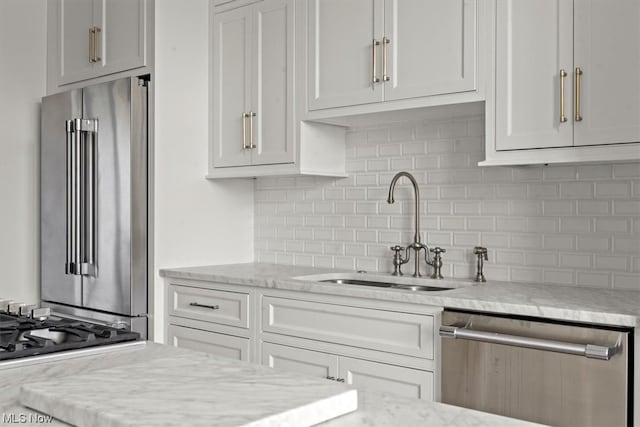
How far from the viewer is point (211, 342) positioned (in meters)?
3.17

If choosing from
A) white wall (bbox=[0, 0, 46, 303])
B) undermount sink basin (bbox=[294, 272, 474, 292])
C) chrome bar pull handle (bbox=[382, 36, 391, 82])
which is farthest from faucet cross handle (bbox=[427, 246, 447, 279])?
white wall (bbox=[0, 0, 46, 303])

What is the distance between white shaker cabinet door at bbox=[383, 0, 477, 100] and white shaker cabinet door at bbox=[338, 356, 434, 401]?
1.10 m

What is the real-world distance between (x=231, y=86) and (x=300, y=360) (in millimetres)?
1542

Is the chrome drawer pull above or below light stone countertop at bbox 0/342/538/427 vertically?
below

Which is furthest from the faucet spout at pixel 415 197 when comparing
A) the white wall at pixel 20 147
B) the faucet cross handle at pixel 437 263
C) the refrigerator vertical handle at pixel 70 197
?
the white wall at pixel 20 147

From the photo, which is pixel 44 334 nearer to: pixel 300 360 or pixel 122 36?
pixel 300 360

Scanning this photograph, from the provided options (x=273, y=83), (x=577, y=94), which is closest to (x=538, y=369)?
(x=577, y=94)

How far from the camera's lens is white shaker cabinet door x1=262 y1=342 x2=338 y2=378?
2.64 metres

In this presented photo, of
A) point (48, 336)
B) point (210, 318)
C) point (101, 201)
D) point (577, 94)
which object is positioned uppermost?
point (577, 94)

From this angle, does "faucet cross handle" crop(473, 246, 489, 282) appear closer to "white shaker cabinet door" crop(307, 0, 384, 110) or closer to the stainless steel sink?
the stainless steel sink

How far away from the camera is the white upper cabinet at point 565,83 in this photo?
2154 mm

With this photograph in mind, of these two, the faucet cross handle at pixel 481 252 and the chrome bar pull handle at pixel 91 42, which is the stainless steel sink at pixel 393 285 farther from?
the chrome bar pull handle at pixel 91 42

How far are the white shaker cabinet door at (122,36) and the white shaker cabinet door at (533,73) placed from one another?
1898 mm

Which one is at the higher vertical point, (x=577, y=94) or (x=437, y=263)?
(x=577, y=94)
